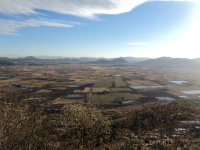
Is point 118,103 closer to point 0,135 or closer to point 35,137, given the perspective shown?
point 35,137

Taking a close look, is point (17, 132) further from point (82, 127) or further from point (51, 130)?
point (51, 130)

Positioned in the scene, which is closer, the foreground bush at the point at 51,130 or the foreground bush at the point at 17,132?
the foreground bush at the point at 17,132

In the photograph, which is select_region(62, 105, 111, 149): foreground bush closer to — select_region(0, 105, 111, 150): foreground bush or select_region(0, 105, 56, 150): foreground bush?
select_region(0, 105, 111, 150): foreground bush

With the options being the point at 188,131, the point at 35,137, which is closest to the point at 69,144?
the point at 35,137

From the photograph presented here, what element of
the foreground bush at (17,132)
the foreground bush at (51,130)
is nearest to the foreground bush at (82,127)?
the foreground bush at (51,130)

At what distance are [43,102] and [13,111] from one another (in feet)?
245

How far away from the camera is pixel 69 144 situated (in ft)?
185

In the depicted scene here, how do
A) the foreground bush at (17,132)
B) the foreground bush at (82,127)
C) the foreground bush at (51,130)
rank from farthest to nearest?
the foreground bush at (82,127)
the foreground bush at (51,130)
the foreground bush at (17,132)

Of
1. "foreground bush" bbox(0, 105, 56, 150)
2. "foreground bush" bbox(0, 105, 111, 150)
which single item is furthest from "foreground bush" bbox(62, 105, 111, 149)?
"foreground bush" bbox(0, 105, 56, 150)

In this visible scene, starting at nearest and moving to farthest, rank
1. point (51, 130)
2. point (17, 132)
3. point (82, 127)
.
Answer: point (17, 132), point (82, 127), point (51, 130)

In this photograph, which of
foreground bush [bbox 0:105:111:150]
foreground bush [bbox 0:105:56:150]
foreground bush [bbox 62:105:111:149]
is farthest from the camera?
foreground bush [bbox 62:105:111:149]

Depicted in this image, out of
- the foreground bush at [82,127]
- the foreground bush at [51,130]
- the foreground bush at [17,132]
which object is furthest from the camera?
the foreground bush at [82,127]

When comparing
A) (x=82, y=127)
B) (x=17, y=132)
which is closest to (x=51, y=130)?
(x=82, y=127)

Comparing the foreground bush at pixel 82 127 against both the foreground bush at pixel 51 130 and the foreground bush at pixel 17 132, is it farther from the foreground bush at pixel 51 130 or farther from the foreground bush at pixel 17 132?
the foreground bush at pixel 17 132
